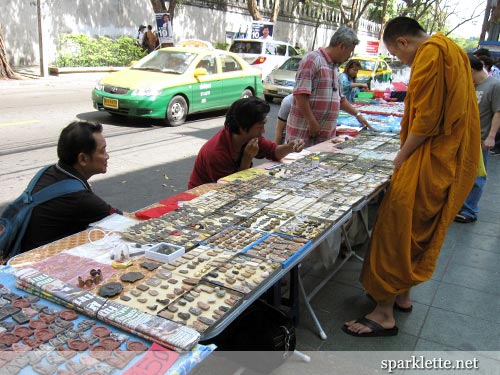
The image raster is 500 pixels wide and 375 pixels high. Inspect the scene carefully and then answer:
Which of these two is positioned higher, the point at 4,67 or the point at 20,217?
the point at 20,217

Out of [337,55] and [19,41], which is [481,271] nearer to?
[337,55]

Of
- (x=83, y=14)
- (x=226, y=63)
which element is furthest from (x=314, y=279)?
(x=83, y=14)

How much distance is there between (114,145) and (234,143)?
4312 millimetres

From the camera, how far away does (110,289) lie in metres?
1.64

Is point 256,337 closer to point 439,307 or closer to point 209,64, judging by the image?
point 439,307

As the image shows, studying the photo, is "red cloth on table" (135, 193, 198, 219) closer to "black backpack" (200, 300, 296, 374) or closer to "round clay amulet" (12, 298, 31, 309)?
"black backpack" (200, 300, 296, 374)

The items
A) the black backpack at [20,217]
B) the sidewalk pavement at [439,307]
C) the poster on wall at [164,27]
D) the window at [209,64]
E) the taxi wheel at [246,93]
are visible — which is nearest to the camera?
A: the black backpack at [20,217]

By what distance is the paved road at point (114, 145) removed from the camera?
5.17 metres

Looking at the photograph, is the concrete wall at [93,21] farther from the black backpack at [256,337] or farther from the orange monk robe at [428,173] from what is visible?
the black backpack at [256,337]

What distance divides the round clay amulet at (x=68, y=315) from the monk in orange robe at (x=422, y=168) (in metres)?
1.76

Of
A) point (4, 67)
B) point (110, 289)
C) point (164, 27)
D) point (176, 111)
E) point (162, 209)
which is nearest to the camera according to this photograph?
point (110, 289)

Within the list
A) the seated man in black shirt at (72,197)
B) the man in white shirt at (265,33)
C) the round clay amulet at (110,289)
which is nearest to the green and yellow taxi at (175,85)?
the seated man in black shirt at (72,197)

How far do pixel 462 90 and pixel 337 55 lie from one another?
1.74m

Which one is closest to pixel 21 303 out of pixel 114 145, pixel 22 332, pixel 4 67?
pixel 22 332
